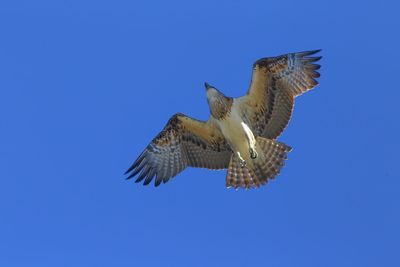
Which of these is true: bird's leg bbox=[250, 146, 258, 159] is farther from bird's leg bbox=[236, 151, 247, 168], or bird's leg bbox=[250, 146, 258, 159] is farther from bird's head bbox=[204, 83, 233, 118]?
bird's head bbox=[204, 83, 233, 118]

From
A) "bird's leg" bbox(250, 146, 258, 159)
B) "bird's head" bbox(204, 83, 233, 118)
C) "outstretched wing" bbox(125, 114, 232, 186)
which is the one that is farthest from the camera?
"outstretched wing" bbox(125, 114, 232, 186)

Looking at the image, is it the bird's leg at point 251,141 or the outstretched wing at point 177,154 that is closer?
the bird's leg at point 251,141

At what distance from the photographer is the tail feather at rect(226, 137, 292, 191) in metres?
16.4

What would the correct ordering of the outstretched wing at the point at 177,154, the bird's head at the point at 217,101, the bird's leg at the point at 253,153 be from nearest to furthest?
the bird's head at the point at 217,101, the bird's leg at the point at 253,153, the outstretched wing at the point at 177,154

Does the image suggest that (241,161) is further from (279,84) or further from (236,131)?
(279,84)

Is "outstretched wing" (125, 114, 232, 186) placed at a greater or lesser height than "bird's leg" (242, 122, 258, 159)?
greater

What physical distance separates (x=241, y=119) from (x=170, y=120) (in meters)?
1.30

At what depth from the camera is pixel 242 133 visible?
16141 millimetres

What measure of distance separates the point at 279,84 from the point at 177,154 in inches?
90.3

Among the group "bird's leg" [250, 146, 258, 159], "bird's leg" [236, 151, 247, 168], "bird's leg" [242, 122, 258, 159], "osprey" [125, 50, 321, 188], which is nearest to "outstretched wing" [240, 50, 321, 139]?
"osprey" [125, 50, 321, 188]

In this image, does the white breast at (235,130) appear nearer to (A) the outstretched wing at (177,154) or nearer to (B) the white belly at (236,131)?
(B) the white belly at (236,131)

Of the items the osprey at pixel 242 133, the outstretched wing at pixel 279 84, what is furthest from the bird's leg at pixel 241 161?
the outstretched wing at pixel 279 84

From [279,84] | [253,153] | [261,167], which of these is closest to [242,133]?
[253,153]

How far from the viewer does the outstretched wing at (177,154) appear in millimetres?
16781
